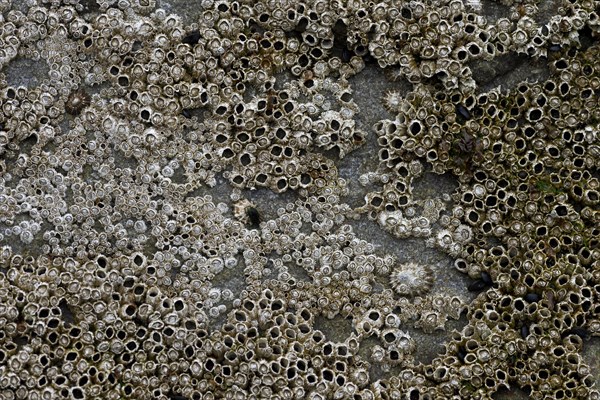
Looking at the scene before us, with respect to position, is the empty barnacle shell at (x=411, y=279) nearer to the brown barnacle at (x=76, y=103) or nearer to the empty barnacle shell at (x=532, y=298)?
the empty barnacle shell at (x=532, y=298)

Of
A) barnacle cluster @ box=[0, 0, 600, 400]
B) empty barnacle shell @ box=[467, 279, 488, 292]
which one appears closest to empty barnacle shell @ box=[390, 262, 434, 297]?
barnacle cluster @ box=[0, 0, 600, 400]

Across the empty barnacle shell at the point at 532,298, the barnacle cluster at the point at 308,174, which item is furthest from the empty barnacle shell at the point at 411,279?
the empty barnacle shell at the point at 532,298

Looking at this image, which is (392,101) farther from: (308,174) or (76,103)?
A: (76,103)

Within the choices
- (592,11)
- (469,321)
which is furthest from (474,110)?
(469,321)

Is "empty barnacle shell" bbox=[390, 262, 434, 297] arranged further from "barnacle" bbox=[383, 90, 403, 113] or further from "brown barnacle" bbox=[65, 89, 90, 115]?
"brown barnacle" bbox=[65, 89, 90, 115]

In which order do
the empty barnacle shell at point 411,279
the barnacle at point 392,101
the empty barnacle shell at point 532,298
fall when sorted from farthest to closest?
the barnacle at point 392,101
the empty barnacle shell at point 411,279
the empty barnacle shell at point 532,298

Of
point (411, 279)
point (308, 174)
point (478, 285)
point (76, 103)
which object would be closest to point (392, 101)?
point (308, 174)
